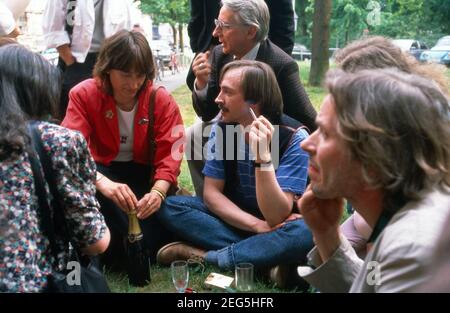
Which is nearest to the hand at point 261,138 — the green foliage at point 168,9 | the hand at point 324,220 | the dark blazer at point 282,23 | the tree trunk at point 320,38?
the hand at point 324,220

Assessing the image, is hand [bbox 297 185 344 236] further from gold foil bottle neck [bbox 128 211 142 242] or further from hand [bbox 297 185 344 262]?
gold foil bottle neck [bbox 128 211 142 242]

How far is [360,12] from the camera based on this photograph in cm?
1908

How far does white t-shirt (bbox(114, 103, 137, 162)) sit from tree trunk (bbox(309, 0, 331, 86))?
10262mm

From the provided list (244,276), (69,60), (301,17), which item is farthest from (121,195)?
(301,17)

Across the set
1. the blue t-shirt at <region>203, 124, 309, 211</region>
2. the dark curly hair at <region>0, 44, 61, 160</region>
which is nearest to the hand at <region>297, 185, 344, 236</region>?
the dark curly hair at <region>0, 44, 61, 160</region>

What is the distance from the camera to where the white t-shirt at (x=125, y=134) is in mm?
3547

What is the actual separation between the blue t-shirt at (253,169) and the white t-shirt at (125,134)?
0.55 meters

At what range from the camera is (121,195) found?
3191mm

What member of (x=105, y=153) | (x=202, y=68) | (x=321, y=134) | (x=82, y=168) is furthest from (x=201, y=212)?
(x=321, y=134)

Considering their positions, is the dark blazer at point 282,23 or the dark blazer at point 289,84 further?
the dark blazer at point 282,23

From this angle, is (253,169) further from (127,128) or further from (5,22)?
(5,22)

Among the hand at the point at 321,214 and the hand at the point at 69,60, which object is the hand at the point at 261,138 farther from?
the hand at the point at 69,60

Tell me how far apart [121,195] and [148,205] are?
21 cm
